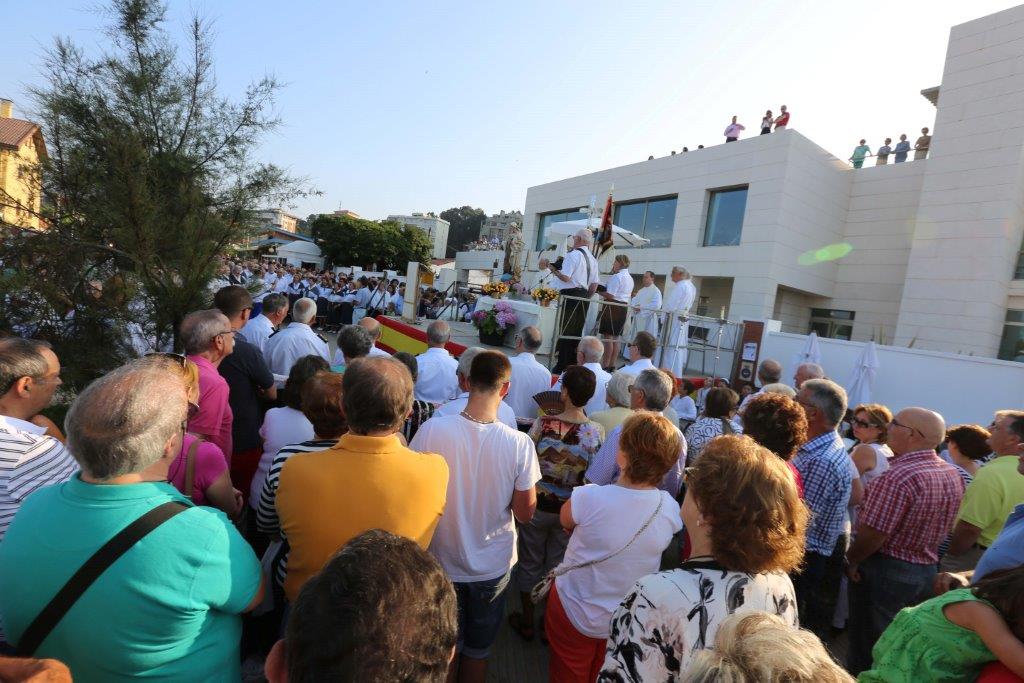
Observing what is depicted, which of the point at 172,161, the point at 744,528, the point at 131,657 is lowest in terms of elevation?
the point at 131,657

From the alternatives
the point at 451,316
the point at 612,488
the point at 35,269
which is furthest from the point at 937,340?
the point at 35,269

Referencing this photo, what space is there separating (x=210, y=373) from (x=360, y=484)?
159cm

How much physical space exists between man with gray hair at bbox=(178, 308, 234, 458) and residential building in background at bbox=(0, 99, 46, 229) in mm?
2825

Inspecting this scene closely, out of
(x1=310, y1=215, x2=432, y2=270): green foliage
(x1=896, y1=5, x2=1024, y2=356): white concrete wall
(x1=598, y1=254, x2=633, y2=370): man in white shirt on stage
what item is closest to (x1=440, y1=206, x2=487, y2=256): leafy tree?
(x1=310, y1=215, x2=432, y2=270): green foliage

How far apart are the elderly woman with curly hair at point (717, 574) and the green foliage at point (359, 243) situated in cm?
4920

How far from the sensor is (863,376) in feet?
32.6

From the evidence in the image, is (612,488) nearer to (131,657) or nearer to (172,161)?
(131,657)

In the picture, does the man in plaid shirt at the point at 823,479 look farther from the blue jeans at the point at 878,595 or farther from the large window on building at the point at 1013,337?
the large window on building at the point at 1013,337

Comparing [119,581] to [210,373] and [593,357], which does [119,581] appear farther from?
[593,357]

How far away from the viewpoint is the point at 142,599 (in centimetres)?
128

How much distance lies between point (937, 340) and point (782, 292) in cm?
468

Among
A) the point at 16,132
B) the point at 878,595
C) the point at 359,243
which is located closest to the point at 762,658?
the point at 878,595

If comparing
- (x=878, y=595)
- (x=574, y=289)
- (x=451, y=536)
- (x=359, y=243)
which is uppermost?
(x=359, y=243)

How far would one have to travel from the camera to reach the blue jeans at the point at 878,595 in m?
2.82
